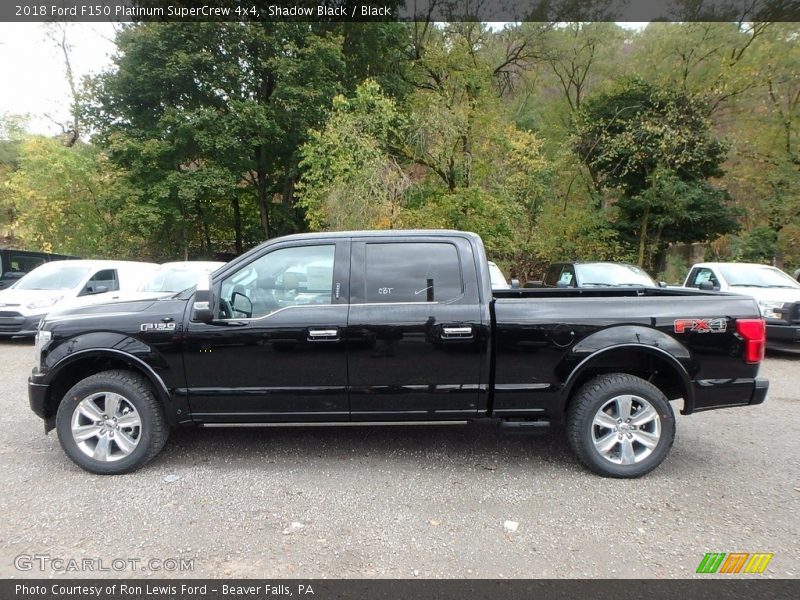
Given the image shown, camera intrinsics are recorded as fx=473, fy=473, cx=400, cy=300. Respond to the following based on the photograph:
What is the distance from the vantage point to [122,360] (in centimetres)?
373

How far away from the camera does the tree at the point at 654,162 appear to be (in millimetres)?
18500

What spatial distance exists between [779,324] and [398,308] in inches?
304

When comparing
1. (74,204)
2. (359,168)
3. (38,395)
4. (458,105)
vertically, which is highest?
(458,105)

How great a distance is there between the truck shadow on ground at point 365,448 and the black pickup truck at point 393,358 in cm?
43

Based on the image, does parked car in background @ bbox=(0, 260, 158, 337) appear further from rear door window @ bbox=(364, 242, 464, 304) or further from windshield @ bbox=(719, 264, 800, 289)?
windshield @ bbox=(719, 264, 800, 289)

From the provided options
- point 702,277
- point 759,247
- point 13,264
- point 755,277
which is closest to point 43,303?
point 13,264

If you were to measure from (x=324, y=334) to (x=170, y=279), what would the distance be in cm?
735

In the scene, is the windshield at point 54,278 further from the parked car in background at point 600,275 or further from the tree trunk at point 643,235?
the tree trunk at point 643,235

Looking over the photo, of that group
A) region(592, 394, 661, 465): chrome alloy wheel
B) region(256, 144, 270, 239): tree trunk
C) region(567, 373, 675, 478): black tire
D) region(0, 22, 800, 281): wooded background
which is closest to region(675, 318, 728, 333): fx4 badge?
region(567, 373, 675, 478): black tire

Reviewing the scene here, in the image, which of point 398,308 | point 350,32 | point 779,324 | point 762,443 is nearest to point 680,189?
point 779,324

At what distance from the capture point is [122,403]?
12.3 feet

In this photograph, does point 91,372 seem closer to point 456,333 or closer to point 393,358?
point 393,358

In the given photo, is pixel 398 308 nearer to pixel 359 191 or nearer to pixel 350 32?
pixel 359 191
